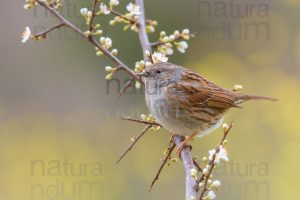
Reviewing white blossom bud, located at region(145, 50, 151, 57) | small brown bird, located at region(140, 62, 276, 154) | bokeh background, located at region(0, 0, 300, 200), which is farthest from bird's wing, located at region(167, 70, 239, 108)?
bokeh background, located at region(0, 0, 300, 200)

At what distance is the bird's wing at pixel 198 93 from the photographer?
463cm

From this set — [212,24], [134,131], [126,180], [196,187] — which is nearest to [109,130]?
[134,131]

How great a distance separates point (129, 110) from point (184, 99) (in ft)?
12.0

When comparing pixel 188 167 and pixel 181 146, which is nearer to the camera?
pixel 188 167

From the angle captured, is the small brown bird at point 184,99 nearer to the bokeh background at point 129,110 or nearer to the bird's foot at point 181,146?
the bird's foot at point 181,146

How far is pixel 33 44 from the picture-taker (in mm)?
10492

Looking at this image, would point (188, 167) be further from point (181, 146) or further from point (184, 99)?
point (184, 99)

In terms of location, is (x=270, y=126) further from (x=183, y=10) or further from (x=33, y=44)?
(x=33, y=44)

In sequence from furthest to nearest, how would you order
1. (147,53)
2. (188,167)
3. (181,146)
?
→ (147,53), (181,146), (188,167)

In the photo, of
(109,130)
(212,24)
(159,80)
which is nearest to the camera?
(159,80)

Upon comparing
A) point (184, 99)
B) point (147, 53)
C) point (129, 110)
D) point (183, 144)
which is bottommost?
point (129, 110)

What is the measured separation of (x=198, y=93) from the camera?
4.71 metres

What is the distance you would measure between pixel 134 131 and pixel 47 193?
1.75 metres

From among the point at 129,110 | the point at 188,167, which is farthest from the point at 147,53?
the point at 129,110
